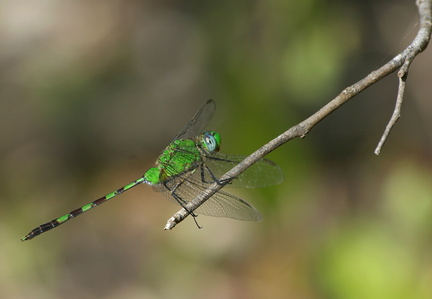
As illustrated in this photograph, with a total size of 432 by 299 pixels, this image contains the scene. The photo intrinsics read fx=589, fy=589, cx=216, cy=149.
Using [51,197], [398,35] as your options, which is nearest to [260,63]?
[398,35]

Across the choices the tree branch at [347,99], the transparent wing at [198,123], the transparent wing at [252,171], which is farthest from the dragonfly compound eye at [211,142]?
the tree branch at [347,99]

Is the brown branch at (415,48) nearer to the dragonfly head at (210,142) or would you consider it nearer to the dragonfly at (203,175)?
the dragonfly at (203,175)

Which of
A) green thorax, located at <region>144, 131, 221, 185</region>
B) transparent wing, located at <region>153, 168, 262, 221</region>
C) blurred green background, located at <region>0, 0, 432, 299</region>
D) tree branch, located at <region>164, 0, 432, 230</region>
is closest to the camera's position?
tree branch, located at <region>164, 0, 432, 230</region>

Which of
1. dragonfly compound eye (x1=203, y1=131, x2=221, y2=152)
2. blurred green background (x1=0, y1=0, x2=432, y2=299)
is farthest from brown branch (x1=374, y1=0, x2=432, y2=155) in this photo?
blurred green background (x1=0, y1=0, x2=432, y2=299)

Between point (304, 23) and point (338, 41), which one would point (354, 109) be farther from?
point (304, 23)

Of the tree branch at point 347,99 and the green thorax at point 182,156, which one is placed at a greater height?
the green thorax at point 182,156

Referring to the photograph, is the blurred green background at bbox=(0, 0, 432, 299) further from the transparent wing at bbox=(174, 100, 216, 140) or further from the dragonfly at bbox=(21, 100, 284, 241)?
the dragonfly at bbox=(21, 100, 284, 241)

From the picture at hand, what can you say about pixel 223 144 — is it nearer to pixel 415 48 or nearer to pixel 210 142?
pixel 210 142
